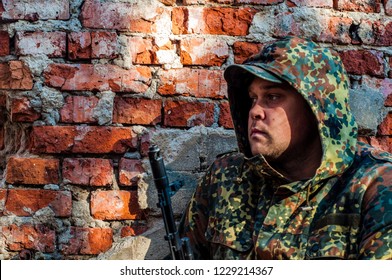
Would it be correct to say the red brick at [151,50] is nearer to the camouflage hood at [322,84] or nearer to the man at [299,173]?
the man at [299,173]

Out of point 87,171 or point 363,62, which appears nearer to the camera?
point 87,171

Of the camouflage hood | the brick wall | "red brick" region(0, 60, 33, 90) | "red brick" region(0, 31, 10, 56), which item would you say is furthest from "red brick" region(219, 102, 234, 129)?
"red brick" region(0, 31, 10, 56)

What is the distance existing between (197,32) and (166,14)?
0.44ft

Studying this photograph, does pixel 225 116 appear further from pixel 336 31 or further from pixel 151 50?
pixel 336 31

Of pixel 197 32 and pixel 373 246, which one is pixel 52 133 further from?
pixel 373 246

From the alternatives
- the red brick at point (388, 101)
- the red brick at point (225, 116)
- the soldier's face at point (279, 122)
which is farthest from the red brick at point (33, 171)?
the red brick at point (388, 101)

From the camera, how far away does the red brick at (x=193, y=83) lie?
315cm

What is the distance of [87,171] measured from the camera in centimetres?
312

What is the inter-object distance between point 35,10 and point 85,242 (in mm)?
877

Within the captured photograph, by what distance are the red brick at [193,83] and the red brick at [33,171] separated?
490mm

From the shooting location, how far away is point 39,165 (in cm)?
312

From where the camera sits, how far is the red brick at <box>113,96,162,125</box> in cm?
313

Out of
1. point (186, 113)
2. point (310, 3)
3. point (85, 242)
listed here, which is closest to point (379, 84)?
point (310, 3)
